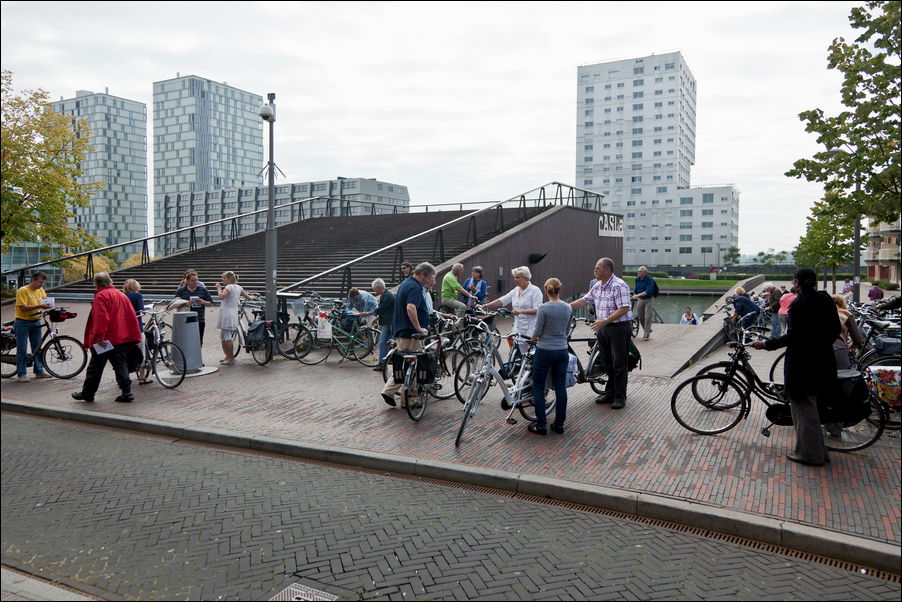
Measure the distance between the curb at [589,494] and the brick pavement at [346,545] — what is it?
16 centimetres

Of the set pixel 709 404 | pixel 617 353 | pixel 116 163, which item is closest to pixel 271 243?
pixel 617 353

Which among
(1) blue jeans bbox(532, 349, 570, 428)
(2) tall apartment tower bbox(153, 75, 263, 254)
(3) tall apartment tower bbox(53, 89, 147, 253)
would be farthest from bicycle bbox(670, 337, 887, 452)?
(2) tall apartment tower bbox(153, 75, 263, 254)

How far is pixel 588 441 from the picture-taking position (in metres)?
6.57

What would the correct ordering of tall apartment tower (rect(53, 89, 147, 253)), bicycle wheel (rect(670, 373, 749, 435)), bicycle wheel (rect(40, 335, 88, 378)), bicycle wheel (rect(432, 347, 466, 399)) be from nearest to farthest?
bicycle wheel (rect(670, 373, 749, 435)) → bicycle wheel (rect(432, 347, 466, 399)) → bicycle wheel (rect(40, 335, 88, 378)) → tall apartment tower (rect(53, 89, 147, 253))

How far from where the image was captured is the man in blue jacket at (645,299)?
1488 cm

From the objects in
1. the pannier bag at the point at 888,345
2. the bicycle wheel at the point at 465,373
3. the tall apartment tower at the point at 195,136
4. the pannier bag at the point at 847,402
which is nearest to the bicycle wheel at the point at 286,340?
the bicycle wheel at the point at 465,373

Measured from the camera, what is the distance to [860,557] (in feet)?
13.3

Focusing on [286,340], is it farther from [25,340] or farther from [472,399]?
[472,399]

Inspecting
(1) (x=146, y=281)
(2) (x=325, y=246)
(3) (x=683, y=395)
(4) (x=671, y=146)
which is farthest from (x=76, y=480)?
(4) (x=671, y=146)

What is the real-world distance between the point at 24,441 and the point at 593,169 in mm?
124014

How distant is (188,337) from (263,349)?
155cm

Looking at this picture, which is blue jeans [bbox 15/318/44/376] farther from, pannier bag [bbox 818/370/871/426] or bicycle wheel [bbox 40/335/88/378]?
pannier bag [bbox 818/370/871/426]

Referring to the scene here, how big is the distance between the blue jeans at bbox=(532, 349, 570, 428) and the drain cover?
11.7ft

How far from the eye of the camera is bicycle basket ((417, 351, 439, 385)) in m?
7.59
